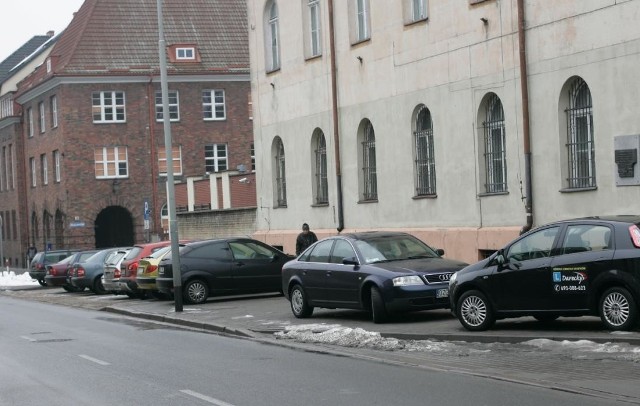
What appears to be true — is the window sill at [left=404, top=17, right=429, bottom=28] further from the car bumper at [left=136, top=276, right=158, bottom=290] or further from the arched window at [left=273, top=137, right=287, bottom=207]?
the arched window at [left=273, top=137, right=287, bottom=207]

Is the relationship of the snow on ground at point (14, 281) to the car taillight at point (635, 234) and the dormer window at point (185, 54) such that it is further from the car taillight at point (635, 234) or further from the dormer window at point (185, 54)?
the car taillight at point (635, 234)

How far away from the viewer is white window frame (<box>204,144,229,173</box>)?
214 feet

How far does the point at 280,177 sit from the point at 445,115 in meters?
10.7

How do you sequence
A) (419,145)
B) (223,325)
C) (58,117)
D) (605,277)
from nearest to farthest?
1. (605,277)
2. (223,325)
3. (419,145)
4. (58,117)

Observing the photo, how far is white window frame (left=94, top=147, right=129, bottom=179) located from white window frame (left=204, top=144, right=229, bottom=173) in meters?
4.47

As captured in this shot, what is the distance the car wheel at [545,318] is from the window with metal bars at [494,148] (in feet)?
25.7

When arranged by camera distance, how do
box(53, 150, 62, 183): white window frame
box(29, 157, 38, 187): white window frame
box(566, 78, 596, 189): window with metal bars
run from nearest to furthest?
box(566, 78, 596, 189): window with metal bars, box(53, 150, 62, 183): white window frame, box(29, 157, 38, 187): white window frame

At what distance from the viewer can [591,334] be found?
15.0 metres

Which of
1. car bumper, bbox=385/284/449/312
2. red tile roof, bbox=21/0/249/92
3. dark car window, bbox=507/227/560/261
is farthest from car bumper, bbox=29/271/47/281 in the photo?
dark car window, bbox=507/227/560/261

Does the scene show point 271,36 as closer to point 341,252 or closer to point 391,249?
point 341,252

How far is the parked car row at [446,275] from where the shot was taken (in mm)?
14898

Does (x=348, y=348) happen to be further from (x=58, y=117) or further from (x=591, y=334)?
(x=58, y=117)

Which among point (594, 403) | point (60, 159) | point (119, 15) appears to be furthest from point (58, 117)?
point (594, 403)

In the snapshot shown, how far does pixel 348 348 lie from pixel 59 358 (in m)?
4.01
